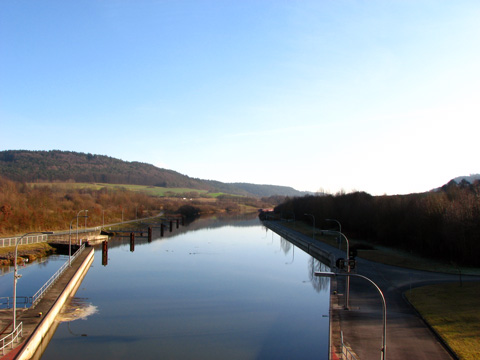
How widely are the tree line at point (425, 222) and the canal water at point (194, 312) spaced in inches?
491

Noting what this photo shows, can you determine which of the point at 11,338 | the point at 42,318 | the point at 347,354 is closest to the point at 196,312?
the point at 42,318

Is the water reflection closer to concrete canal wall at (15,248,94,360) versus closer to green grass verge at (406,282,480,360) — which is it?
concrete canal wall at (15,248,94,360)

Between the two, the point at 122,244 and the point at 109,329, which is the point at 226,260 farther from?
the point at 109,329

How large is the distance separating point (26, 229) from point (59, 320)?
46.7 metres

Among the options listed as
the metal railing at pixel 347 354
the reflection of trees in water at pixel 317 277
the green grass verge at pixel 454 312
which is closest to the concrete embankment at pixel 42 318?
the metal railing at pixel 347 354

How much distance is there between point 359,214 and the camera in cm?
6744

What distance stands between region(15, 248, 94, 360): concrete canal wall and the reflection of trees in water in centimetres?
1746

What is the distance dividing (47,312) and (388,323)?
18395 millimetres

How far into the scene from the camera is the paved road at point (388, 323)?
53.9 feet

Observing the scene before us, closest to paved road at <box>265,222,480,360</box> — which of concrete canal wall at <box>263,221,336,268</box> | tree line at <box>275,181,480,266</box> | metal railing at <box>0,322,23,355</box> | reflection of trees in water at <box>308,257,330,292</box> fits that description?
reflection of trees in water at <box>308,257,330,292</box>

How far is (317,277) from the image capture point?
129 ft

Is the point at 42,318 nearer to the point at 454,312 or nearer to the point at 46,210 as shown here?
the point at 454,312

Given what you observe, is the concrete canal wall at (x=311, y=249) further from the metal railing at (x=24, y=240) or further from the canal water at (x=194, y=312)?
the metal railing at (x=24, y=240)

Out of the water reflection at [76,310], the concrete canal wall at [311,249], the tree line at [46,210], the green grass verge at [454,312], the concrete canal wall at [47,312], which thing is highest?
the tree line at [46,210]
